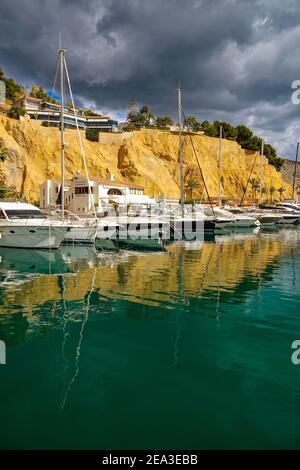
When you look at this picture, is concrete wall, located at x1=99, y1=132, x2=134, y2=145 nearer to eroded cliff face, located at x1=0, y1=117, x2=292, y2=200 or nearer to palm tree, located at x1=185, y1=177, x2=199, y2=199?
eroded cliff face, located at x1=0, y1=117, x2=292, y2=200

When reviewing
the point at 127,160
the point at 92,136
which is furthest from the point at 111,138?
the point at 127,160

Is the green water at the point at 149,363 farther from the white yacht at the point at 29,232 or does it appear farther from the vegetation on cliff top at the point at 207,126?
the vegetation on cliff top at the point at 207,126

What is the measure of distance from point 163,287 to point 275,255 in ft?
44.1

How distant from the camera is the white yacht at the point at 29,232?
1019 inches

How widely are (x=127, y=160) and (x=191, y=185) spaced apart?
17.2 m

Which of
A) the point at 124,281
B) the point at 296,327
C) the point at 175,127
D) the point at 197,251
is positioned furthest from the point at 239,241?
the point at 175,127

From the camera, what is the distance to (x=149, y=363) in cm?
854

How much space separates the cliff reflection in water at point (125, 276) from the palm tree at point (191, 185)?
58.4 metres

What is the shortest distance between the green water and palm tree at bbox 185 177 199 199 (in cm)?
6947

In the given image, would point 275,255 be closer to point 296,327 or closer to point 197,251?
point 197,251

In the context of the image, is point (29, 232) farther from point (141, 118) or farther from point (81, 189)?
point (141, 118)

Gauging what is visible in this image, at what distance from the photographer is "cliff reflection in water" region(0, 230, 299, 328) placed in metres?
14.2

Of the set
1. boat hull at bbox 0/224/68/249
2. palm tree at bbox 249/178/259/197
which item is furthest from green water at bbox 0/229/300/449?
palm tree at bbox 249/178/259/197

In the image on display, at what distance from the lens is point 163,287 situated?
16234mm
